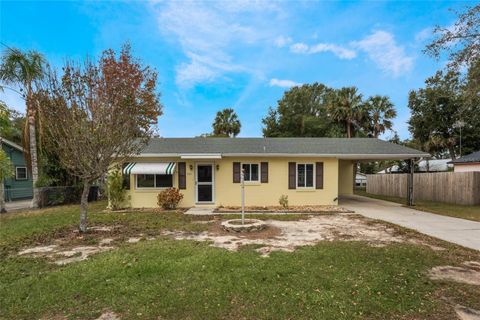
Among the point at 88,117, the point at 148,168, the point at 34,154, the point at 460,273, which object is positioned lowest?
the point at 460,273

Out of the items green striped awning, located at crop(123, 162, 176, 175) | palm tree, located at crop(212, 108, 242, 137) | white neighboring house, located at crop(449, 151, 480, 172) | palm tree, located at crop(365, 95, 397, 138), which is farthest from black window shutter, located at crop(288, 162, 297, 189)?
palm tree, located at crop(212, 108, 242, 137)

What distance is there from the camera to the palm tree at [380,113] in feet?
98.2

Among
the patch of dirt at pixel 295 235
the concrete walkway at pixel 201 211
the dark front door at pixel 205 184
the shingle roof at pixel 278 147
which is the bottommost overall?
the concrete walkway at pixel 201 211

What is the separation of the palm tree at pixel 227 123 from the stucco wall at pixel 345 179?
2091cm

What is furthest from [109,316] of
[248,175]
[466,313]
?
[248,175]

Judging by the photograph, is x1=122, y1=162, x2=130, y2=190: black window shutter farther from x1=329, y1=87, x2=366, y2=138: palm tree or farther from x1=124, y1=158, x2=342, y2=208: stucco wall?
x1=329, y1=87, x2=366, y2=138: palm tree

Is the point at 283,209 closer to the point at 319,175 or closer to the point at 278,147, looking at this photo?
the point at 319,175

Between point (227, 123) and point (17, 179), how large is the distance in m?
25.2

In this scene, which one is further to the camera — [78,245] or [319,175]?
[319,175]

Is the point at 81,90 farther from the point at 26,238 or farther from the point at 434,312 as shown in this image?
the point at 434,312

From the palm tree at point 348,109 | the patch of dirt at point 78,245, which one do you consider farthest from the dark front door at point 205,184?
the palm tree at point 348,109

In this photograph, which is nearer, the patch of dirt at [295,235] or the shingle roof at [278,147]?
the patch of dirt at [295,235]

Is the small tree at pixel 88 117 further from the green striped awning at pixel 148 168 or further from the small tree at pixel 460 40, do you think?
the small tree at pixel 460 40

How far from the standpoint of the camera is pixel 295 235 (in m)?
8.43
